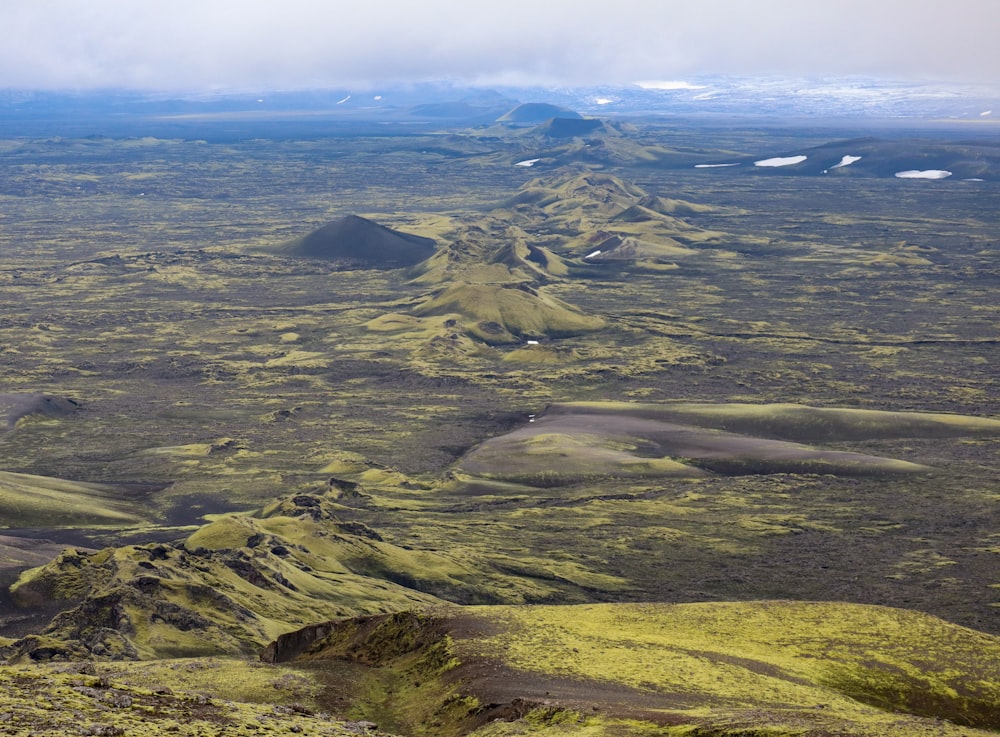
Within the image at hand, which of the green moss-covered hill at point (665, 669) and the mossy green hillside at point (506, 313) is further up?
the green moss-covered hill at point (665, 669)

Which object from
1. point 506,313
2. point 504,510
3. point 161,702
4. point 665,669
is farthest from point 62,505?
point 506,313

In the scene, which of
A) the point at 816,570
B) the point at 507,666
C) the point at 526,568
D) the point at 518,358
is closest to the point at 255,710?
the point at 507,666

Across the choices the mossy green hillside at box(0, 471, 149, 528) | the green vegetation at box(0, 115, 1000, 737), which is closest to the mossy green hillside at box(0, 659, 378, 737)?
the green vegetation at box(0, 115, 1000, 737)

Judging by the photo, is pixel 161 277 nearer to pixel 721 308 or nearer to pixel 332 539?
pixel 721 308

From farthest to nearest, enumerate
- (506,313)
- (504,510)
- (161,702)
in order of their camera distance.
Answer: (506,313), (504,510), (161,702)

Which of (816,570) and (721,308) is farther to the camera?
(721,308)

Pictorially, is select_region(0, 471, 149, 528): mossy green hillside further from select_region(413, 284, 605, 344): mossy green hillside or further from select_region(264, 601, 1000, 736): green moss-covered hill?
select_region(413, 284, 605, 344): mossy green hillside

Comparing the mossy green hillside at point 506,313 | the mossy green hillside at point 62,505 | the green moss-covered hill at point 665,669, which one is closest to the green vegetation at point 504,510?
the green moss-covered hill at point 665,669

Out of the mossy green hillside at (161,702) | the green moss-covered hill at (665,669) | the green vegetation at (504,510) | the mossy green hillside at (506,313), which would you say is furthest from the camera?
the mossy green hillside at (506,313)

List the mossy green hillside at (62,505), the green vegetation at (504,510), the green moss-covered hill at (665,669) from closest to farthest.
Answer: the green moss-covered hill at (665,669) → the green vegetation at (504,510) → the mossy green hillside at (62,505)

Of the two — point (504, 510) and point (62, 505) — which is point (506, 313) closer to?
point (504, 510)

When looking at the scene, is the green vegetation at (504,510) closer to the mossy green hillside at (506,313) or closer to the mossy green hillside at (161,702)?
the mossy green hillside at (161,702)
